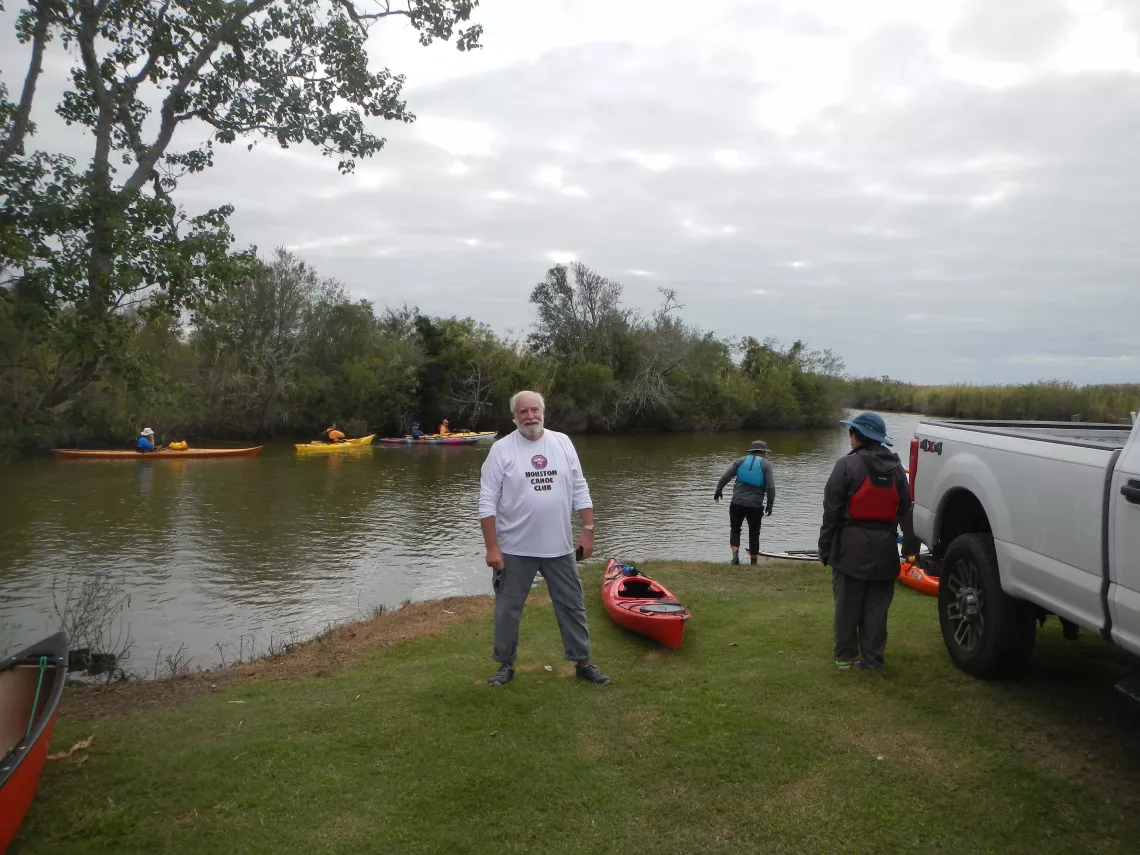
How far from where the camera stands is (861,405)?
74.8 m

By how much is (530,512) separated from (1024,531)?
10.0ft

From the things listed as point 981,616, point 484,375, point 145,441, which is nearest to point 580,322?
point 484,375

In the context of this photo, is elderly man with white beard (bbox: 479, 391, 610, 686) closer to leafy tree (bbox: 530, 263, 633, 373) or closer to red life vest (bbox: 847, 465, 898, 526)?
red life vest (bbox: 847, 465, 898, 526)

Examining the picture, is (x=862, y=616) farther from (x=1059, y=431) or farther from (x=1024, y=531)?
(x=1059, y=431)

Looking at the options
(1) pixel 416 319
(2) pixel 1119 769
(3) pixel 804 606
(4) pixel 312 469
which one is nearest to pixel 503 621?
(2) pixel 1119 769

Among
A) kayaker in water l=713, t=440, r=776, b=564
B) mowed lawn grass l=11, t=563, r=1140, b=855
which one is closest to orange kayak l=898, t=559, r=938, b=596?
kayaker in water l=713, t=440, r=776, b=564

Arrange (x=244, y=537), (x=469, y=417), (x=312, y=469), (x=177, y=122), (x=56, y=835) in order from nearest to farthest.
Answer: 1. (x=56, y=835)
2. (x=177, y=122)
3. (x=244, y=537)
4. (x=312, y=469)
5. (x=469, y=417)

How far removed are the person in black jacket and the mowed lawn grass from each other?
292mm

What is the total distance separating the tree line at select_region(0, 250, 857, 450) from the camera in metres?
45.3

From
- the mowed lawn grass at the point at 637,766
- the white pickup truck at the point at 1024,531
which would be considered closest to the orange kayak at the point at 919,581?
the mowed lawn grass at the point at 637,766

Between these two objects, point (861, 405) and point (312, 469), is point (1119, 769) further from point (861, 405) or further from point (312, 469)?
point (861, 405)

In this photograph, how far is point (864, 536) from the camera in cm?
573

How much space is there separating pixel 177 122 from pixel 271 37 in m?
1.49

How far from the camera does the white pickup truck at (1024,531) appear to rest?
12.6ft
